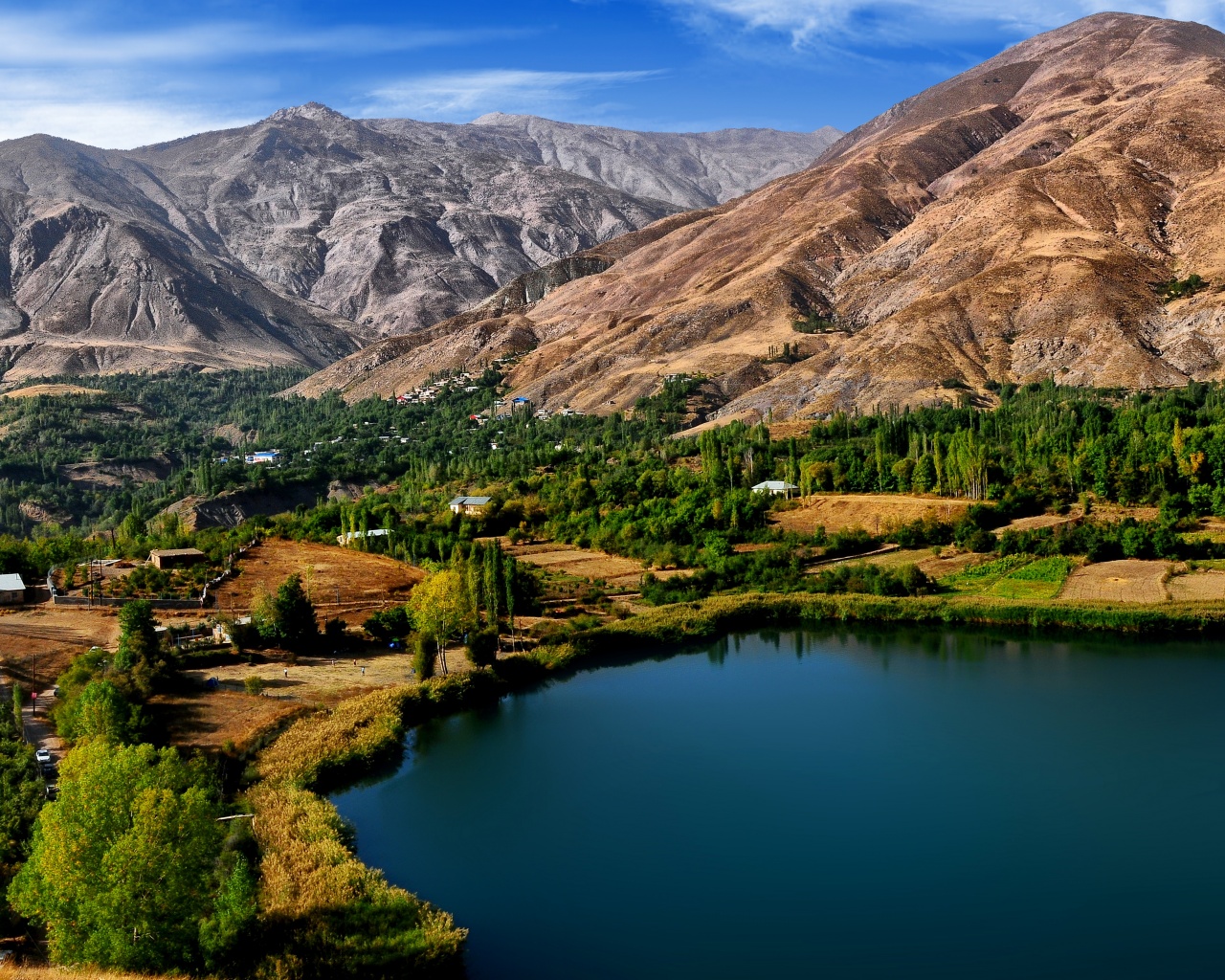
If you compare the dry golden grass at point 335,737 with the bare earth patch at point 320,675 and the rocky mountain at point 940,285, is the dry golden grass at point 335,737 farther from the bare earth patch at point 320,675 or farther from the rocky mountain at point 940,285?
the rocky mountain at point 940,285

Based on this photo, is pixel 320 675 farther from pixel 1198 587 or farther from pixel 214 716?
pixel 1198 587

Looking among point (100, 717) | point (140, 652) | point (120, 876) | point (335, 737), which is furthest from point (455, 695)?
point (120, 876)

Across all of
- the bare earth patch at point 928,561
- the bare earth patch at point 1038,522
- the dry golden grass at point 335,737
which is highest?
Result: the bare earth patch at point 1038,522

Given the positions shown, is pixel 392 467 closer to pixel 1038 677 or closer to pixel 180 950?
pixel 1038 677

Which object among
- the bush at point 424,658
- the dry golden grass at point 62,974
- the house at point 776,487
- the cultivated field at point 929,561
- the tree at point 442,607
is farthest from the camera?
the house at point 776,487

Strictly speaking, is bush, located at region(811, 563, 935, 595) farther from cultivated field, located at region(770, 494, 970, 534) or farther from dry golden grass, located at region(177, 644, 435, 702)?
dry golden grass, located at region(177, 644, 435, 702)

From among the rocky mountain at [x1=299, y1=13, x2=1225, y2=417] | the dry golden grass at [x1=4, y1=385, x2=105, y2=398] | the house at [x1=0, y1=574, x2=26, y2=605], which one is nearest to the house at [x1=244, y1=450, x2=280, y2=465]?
the rocky mountain at [x1=299, y1=13, x2=1225, y2=417]

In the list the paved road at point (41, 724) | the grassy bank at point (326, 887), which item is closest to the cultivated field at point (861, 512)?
the grassy bank at point (326, 887)
